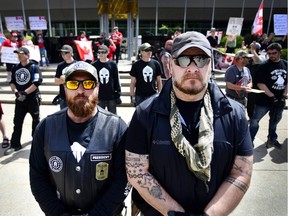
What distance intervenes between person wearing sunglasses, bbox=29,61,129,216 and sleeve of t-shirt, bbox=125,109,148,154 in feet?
0.92

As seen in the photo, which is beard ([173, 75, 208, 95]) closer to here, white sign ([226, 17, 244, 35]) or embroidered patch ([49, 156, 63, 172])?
embroidered patch ([49, 156, 63, 172])

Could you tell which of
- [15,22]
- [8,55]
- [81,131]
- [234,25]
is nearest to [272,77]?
[81,131]

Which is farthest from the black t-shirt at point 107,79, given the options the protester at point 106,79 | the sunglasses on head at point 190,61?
the sunglasses on head at point 190,61

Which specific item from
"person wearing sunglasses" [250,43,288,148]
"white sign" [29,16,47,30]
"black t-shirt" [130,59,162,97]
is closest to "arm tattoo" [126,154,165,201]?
"black t-shirt" [130,59,162,97]

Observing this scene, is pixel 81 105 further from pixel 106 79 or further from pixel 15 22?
pixel 15 22

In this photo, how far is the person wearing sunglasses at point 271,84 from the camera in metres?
4.92

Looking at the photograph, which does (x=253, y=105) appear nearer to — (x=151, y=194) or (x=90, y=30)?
(x=151, y=194)

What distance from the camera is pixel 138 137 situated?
1704mm

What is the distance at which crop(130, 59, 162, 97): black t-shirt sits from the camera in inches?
218

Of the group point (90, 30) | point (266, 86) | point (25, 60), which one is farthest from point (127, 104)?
point (90, 30)

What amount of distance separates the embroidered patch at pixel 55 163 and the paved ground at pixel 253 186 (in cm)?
185

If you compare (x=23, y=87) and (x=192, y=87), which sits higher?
(x=192, y=87)

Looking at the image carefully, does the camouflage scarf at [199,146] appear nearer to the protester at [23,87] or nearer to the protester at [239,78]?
→ the protester at [239,78]

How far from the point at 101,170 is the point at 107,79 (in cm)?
362
